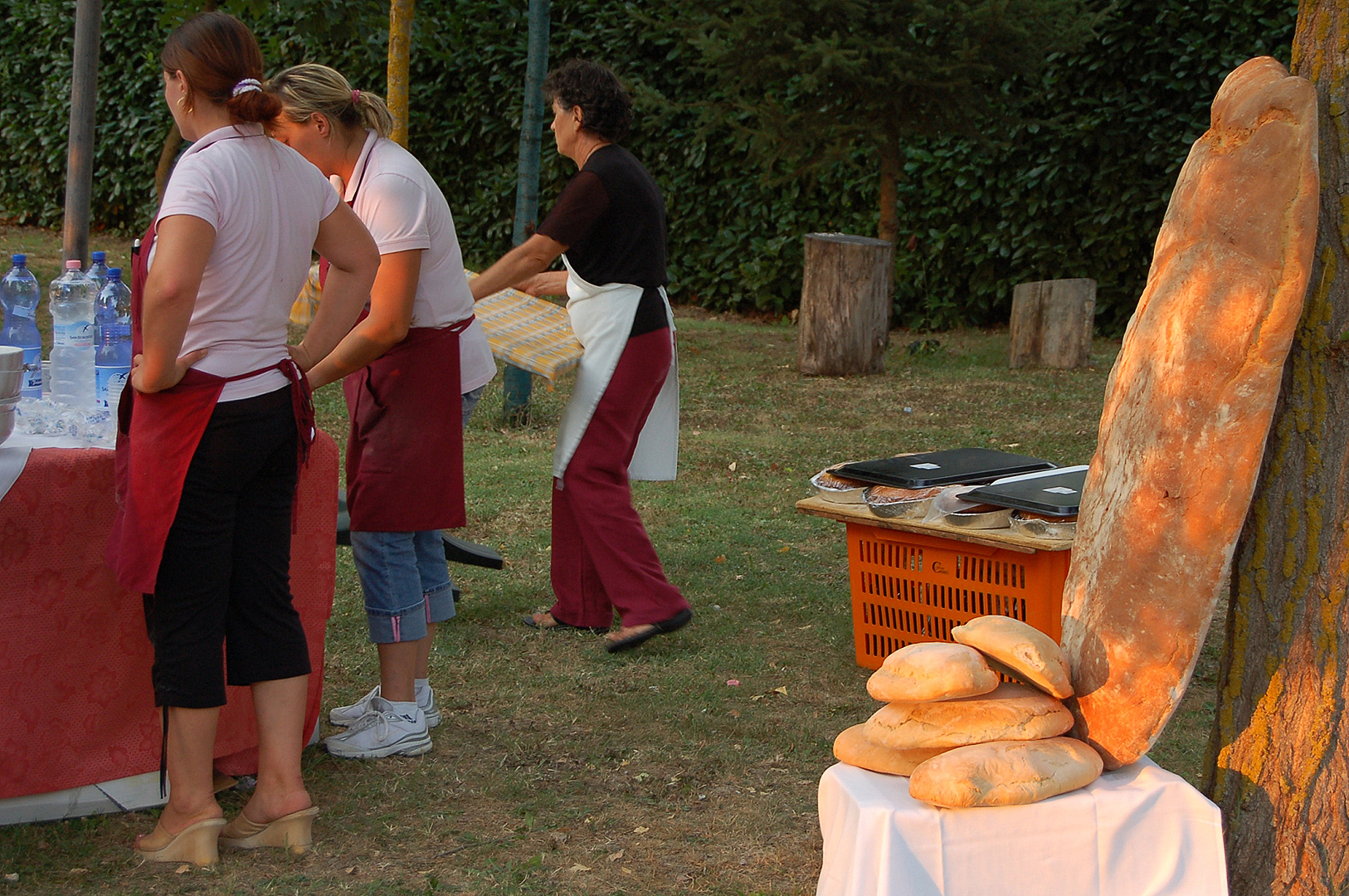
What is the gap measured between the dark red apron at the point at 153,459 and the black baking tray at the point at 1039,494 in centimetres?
211

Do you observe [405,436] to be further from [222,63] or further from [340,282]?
[222,63]

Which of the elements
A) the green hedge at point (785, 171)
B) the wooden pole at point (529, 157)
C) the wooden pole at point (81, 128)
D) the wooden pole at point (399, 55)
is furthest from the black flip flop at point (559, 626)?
the green hedge at point (785, 171)

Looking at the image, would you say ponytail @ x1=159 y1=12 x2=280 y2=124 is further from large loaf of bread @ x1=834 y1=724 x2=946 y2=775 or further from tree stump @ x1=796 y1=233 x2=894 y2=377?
tree stump @ x1=796 y1=233 x2=894 y2=377

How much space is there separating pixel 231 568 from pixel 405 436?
0.73 meters

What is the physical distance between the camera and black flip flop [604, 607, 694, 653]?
411cm

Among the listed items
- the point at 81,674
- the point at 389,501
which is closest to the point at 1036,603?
the point at 389,501

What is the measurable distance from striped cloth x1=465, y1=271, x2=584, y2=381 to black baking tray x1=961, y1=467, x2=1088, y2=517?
1347mm

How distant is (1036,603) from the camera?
3.54 metres

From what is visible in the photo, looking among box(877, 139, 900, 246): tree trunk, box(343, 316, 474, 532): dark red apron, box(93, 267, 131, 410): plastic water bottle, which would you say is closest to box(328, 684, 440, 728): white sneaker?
box(343, 316, 474, 532): dark red apron

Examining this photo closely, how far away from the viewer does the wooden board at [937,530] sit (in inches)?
134

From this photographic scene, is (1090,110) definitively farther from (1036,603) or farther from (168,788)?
(168,788)

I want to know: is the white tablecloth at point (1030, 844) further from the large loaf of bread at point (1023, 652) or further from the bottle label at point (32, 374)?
the bottle label at point (32, 374)

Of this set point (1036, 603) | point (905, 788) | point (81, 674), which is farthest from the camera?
point (1036, 603)

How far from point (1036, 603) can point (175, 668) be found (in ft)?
7.54
